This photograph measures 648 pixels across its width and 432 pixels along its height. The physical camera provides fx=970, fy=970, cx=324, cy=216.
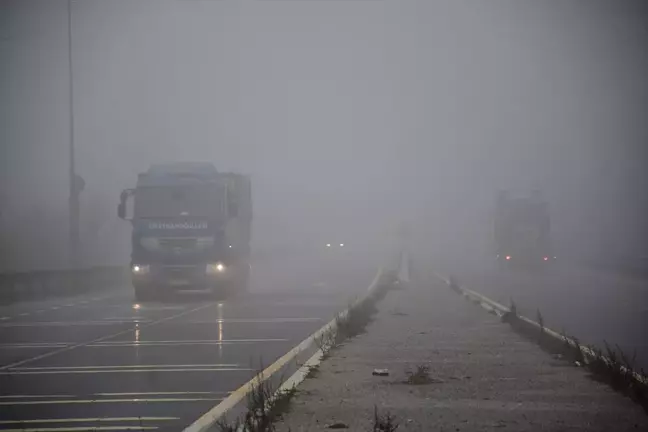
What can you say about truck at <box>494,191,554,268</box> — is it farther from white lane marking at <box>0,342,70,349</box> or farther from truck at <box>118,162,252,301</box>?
white lane marking at <box>0,342,70,349</box>

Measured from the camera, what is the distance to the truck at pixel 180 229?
30766 millimetres

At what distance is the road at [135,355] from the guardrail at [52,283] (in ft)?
13.3

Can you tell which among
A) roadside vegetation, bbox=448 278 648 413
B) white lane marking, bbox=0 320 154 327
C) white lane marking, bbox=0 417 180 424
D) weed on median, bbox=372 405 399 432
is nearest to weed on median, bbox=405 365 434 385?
roadside vegetation, bbox=448 278 648 413

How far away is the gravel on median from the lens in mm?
8750

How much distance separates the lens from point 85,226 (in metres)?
97.7

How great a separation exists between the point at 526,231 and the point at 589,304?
2924 cm

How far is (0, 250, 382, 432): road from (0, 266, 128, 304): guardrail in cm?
404

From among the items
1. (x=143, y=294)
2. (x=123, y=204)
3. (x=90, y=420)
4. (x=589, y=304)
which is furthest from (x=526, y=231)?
(x=90, y=420)

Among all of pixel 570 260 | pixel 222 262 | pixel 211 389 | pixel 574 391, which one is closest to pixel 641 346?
pixel 574 391

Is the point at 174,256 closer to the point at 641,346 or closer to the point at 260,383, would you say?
the point at 641,346

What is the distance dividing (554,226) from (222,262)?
92.4 metres

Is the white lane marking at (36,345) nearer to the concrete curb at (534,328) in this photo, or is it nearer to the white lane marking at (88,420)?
the white lane marking at (88,420)

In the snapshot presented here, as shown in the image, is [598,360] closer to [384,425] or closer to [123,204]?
[384,425]

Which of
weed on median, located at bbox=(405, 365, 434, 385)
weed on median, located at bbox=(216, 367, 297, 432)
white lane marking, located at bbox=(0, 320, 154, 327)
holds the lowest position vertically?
white lane marking, located at bbox=(0, 320, 154, 327)
